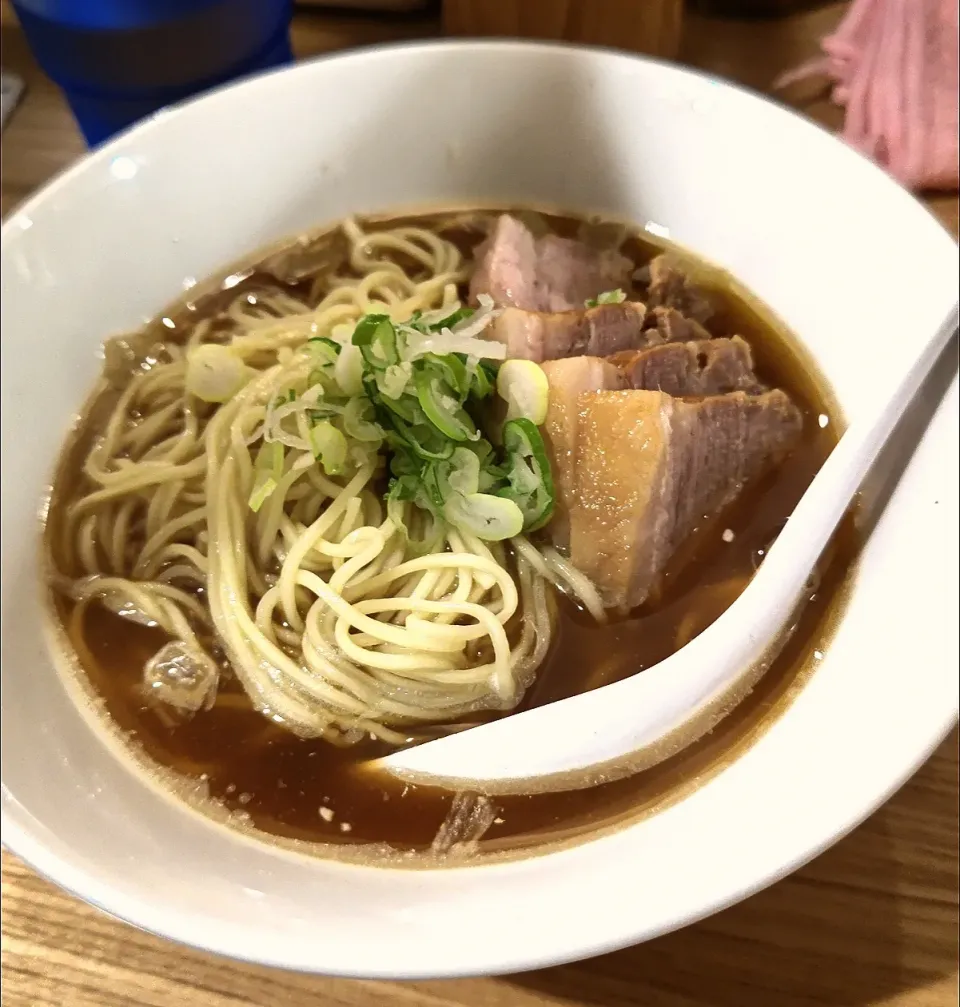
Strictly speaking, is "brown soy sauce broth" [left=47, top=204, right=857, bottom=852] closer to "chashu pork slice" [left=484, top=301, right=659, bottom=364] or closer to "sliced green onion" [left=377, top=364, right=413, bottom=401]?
"chashu pork slice" [left=484, top=301, right=659, bottom=364]

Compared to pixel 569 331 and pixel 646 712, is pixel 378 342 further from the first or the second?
pixel 646 712

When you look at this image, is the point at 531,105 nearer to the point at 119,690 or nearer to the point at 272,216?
the point at 272,216

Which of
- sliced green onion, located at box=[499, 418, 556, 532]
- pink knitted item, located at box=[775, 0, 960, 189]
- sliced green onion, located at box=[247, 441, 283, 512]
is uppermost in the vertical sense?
pink knitted item, located at box=[775, 0, 960, 189]

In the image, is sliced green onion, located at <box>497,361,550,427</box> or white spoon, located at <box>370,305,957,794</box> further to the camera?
sliced green onion, located at <box>497,361,550,427</box>

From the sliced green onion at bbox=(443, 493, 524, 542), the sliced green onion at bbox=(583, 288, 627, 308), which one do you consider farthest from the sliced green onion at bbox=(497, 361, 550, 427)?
the sliced green onion at bbox=(583, 288, 627, 308)

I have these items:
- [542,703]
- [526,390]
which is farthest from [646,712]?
[526,390]

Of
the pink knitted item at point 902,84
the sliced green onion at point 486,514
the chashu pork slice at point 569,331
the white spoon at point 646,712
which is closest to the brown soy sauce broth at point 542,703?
the white spoon at point 646,712

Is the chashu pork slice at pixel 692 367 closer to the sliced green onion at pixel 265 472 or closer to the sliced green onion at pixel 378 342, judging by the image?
the sliced green onion at pixel 378 342

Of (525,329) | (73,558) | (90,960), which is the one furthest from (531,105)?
(90,960)
